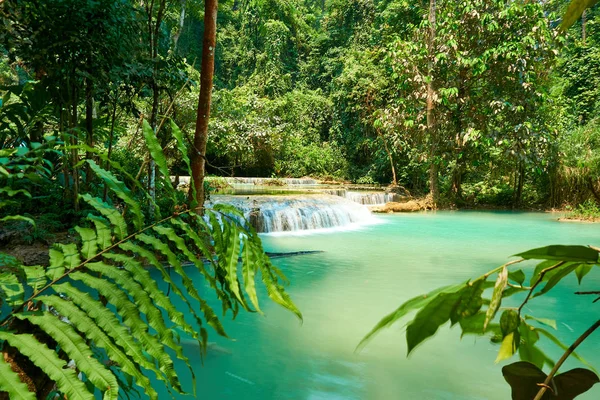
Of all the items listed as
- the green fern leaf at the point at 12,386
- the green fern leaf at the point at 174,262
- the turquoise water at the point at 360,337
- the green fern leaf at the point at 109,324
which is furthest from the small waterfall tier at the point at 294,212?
the green fern leaf at the point at 12,386

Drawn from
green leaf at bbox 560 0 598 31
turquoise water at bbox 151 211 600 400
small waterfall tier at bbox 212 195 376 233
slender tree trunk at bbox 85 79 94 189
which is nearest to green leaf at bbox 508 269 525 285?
green leaf at bbox 560 0 598 31

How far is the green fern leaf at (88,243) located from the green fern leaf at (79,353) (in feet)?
0.58

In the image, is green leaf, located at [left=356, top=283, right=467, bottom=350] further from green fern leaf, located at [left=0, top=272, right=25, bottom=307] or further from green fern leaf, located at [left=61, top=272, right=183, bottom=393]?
green fern leaf, located at [left=0, top=272, right=25, bottom=307]

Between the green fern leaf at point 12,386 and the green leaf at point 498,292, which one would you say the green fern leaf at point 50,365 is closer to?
the green fern leaf at point 12,386

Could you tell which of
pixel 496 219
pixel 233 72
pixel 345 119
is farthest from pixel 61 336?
pixel 233 72

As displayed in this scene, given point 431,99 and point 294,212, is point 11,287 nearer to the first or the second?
point 294,212

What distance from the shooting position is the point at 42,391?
941 millimetres

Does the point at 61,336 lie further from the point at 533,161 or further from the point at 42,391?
the point at 533,161

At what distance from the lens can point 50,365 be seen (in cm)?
79

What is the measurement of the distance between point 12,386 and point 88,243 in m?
0.36

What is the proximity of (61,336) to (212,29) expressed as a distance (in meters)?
4.61

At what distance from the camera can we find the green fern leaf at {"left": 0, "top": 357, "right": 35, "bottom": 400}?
0.72m

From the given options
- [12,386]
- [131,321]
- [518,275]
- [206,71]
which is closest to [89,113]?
Answer: [206,71]

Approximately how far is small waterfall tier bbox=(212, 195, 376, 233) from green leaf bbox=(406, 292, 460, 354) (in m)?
8.32
